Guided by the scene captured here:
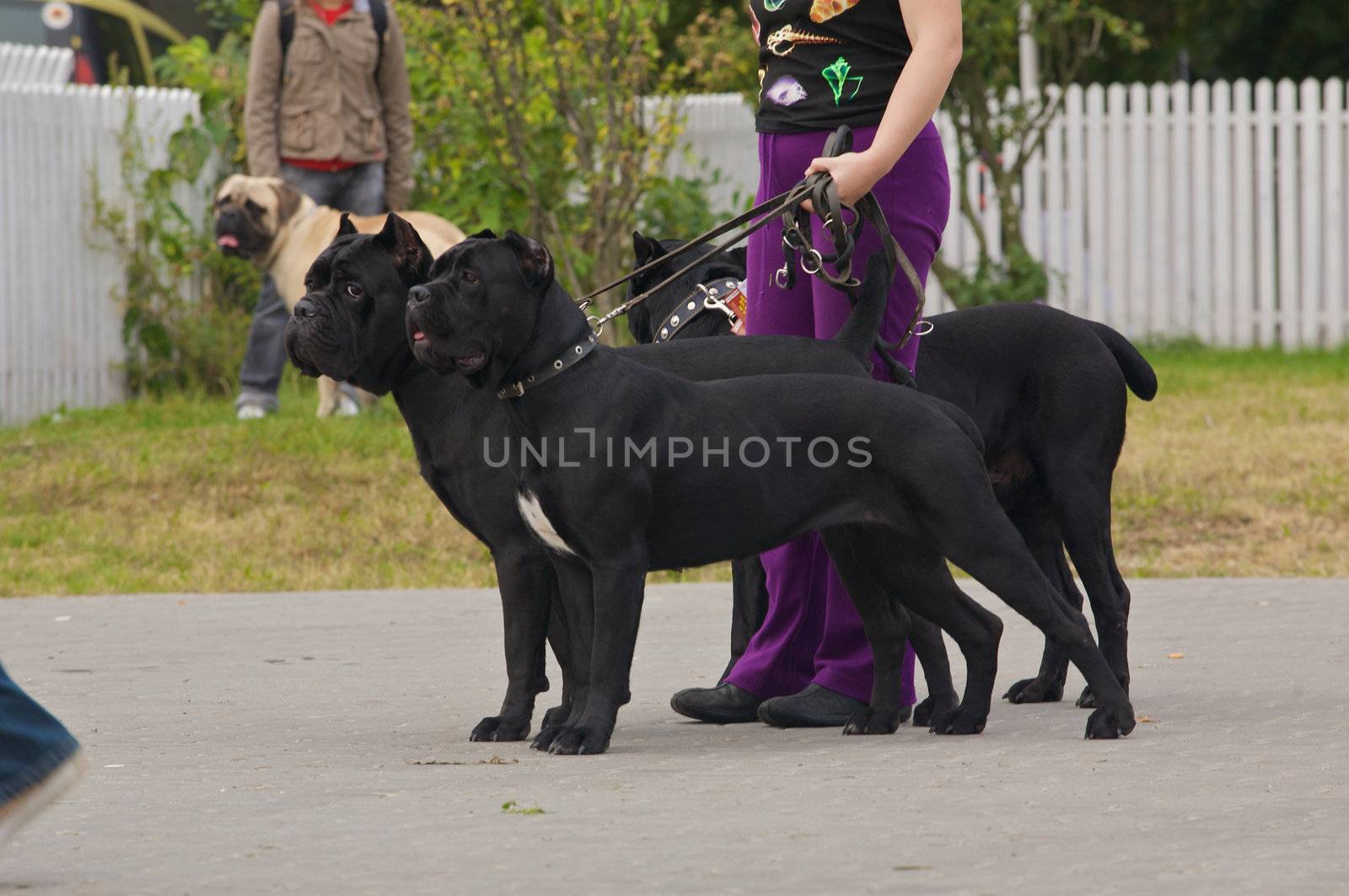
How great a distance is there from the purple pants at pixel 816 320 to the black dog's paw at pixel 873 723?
14 centimetres

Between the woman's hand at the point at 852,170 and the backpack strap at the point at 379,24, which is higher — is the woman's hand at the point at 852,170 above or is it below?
below

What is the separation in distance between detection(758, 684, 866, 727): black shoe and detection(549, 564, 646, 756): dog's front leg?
0.61 metres

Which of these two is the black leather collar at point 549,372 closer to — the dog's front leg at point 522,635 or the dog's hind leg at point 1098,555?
the dog's front leg at point 522,635

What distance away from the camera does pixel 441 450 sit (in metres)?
5.22

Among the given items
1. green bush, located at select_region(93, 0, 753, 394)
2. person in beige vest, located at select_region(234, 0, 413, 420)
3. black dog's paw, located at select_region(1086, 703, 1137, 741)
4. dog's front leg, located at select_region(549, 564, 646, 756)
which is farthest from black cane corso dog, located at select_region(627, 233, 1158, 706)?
green bush, located at select_region(93, 0, 753, 394)

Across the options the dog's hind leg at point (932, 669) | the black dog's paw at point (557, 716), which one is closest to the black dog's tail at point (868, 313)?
the dog's hind leg at point (932, 669)

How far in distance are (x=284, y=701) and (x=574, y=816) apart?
217 cm

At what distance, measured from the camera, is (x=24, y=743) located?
367cm

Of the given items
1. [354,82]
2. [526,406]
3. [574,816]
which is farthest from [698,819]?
[354,82]

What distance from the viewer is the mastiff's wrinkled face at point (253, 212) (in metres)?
Result: 11.0

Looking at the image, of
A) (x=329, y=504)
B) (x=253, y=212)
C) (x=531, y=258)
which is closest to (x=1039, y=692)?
(x=531, y=258)

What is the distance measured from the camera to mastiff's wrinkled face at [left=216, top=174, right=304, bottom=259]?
11.0 metres

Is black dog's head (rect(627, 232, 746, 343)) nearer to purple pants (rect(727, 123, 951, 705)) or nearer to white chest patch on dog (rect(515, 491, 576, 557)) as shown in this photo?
purple pants (rect(727, 123, 951, 705))

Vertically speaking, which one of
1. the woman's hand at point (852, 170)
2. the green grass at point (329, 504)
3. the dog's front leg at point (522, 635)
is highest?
the woman's hand at point (852, 170)
